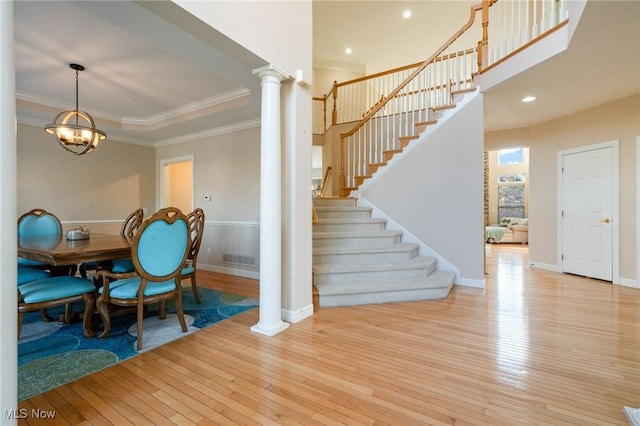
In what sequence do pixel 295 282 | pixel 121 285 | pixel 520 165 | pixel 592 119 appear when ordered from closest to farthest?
pixel 121 285 → pixel 295 282 → pixel 592 119 → pixel 520 165

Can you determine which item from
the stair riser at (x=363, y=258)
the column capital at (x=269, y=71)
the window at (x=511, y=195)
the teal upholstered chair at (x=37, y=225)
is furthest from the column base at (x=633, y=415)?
the window at (x=511, y=195)

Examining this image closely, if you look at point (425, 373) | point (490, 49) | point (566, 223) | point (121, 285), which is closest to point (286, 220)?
point (121, 285)

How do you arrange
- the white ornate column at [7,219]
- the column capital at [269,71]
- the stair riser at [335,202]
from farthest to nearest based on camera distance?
the stair riser at [335,202]
the column capital at [269,71]
the white ornate column at [7,219]

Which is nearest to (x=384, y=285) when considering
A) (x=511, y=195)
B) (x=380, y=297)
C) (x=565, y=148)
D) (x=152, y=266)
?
(x=380, y=297)

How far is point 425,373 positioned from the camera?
182 cm

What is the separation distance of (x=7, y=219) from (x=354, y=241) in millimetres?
3458

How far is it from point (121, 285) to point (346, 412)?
77.8 inches

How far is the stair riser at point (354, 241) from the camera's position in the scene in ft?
12.8

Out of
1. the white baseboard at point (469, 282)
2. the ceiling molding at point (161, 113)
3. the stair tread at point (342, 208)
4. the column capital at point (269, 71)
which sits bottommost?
→ the white baseboard at point (469, 282)

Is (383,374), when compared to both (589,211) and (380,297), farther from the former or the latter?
(589,211)

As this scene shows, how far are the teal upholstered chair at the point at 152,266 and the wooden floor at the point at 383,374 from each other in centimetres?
44

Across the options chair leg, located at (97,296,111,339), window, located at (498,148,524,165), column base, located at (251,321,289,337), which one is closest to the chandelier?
chair leg, located at (97,296,111,339)

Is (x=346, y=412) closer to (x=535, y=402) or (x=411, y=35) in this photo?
(x=535, y=402)

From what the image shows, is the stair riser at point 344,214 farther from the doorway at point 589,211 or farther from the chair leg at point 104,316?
the doorway at point 589,211
